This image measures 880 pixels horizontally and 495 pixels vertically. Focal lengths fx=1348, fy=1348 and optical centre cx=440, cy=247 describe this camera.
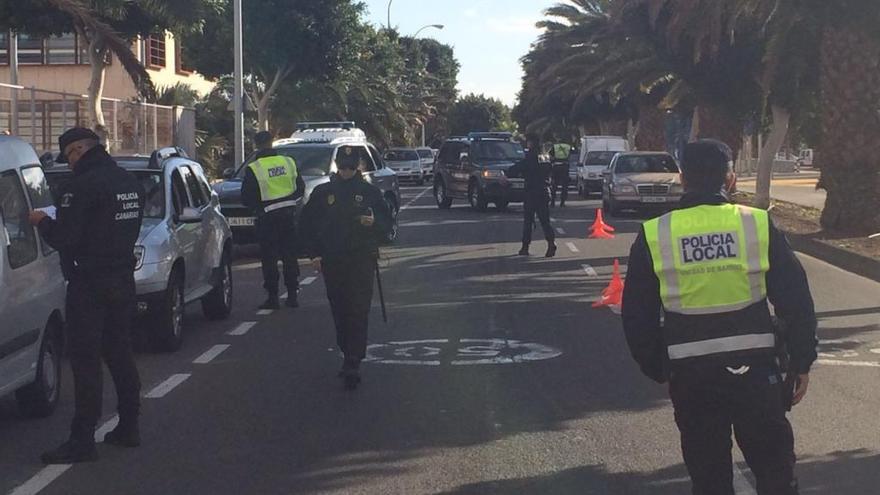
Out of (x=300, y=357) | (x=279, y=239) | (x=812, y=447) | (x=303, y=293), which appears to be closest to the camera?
(x=812, y=447)

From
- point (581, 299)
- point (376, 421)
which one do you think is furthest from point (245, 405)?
point (581, 299)

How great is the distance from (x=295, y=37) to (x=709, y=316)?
46.9 m

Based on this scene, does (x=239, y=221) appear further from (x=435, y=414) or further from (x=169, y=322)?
(x=435, y=414)

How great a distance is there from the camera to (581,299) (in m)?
15.2

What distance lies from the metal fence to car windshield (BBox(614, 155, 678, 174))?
1142 centimetres

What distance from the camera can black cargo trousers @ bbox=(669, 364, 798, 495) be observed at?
15.4 ft

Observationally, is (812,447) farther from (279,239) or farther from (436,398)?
(279,239)

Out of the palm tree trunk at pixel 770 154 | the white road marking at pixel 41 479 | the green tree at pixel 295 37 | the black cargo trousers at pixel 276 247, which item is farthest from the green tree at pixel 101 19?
the green tree at pixel 295 37

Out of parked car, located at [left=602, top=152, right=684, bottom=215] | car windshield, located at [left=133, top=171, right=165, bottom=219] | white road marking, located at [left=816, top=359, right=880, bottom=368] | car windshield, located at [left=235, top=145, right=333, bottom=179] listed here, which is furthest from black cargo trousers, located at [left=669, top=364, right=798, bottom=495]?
parked car, located at [left=602, top=152, right=684, bottom=215]

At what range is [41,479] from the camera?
7133 mm

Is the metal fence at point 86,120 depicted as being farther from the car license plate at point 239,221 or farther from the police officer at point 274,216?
the police officer at point 274,216

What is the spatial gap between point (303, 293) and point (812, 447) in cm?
904

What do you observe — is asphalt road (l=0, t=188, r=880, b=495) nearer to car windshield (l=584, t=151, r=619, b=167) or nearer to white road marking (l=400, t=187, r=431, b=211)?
white road marking (l=400, t=187, r=431, b=211)

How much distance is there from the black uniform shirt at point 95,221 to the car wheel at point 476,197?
83.7 feet
